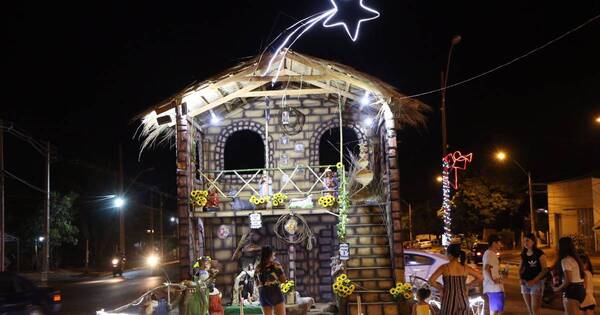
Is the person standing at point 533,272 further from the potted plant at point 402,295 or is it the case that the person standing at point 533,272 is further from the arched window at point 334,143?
the arched window at point 334,143

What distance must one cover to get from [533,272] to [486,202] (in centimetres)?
3358

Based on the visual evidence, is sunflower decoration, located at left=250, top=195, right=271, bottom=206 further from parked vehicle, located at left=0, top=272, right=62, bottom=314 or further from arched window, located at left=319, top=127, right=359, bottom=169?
parked vehicle, located at left=0, top=272, right=62, bottom=314

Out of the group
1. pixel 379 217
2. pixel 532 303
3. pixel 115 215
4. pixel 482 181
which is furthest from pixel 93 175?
pixel 532 303

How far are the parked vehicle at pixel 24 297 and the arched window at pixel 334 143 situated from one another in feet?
27.1

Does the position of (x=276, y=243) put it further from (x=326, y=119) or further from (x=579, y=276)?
(x=579, y=276)

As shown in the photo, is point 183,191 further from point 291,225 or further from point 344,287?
point 344,287

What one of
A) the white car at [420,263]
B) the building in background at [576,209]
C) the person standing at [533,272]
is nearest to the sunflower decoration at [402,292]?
the white car at [420,263]

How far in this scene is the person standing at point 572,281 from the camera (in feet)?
29.5

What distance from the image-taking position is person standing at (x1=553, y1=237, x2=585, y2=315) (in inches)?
353

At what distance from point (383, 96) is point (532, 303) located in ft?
18.5

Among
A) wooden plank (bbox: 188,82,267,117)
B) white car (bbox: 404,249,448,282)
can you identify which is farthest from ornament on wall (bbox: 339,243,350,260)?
wooden plank (bbox: 188,82,267,117)

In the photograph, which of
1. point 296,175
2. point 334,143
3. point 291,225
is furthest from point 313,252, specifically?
point 334,143

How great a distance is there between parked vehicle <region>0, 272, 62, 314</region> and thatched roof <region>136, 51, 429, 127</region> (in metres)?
4.17

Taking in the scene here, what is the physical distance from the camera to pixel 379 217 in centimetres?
1543
